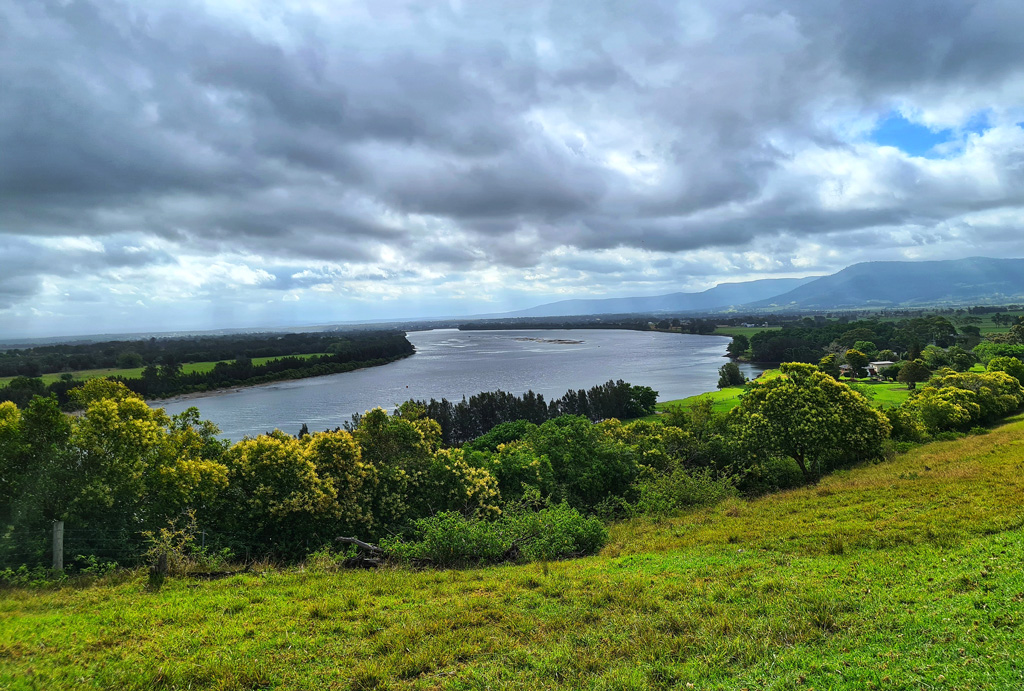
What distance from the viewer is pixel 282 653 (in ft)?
19.9

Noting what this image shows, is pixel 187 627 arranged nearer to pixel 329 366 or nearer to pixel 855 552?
pixel 855 552

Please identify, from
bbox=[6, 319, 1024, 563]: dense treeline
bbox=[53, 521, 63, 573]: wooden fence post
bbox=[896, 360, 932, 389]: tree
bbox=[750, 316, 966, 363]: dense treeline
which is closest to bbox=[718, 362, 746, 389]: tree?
bbox=[896, 360, 932, 389]: tree

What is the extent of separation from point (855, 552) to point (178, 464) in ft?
51.2

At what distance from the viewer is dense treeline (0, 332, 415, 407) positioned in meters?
66.4

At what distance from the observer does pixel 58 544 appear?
31.2ft

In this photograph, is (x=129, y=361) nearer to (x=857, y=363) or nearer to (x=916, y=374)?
(x=916, y=374)

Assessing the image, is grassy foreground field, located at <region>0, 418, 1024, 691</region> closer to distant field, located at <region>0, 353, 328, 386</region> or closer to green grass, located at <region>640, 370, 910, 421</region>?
green grass, located at <region>640, 370, 910, 421</region>

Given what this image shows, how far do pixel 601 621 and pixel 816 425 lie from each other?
680 inches

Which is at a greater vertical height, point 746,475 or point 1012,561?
point 1012,561

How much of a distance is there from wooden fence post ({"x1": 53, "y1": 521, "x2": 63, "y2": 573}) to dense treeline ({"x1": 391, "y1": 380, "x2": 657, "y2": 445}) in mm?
42388

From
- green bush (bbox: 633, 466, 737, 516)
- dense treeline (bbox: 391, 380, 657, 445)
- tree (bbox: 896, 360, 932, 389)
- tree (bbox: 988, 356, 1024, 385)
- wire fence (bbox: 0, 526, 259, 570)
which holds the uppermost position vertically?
wire fence (bbox: 0, 526, 259, 570)

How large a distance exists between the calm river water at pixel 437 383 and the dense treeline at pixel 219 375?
4.37 metres

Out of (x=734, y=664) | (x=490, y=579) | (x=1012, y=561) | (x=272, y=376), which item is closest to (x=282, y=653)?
(x=490, y=579)

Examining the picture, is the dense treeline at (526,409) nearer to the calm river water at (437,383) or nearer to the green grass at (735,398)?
the green grass at (735,398)
